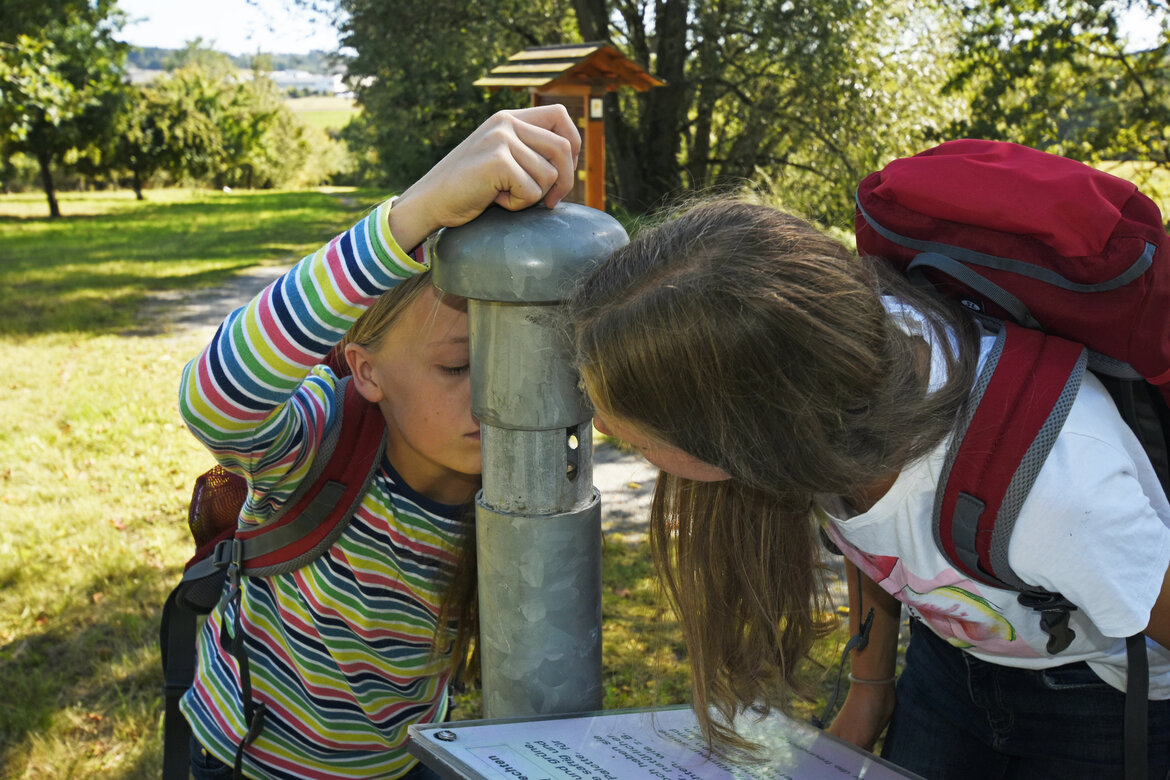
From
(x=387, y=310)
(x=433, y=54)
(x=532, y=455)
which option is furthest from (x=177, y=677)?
(x=433, y=54)

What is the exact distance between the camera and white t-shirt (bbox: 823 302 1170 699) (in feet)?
3.77

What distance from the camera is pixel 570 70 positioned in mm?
8711

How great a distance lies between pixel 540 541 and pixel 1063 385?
0.68 meters

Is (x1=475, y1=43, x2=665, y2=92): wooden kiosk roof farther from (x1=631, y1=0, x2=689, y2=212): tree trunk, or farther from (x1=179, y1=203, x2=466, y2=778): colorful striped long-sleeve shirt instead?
(x1=179, y1=203, x2=466, y2=778): colorful striped long-sleeve shirt

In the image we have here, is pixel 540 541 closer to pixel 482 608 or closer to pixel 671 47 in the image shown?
pixel 482 608

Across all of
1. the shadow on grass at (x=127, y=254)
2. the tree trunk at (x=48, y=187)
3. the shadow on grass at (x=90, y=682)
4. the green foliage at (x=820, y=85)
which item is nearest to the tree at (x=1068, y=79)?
the green foliage at (x=820, y=85)

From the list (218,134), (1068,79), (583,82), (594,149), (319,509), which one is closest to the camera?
(319,509)

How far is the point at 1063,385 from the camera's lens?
3.93 feet

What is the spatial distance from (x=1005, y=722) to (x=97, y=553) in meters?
4.16

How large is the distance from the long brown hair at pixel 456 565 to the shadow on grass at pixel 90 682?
68.8 inches

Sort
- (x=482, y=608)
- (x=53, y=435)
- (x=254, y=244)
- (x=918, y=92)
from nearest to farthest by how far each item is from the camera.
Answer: (x=482, y=608), (x=53, y=435), (x=918, y=92), (x=254, y=244)

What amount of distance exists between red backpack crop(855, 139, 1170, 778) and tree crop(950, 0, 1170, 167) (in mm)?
11287

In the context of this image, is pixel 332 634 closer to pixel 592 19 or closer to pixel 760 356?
pixel 760 356

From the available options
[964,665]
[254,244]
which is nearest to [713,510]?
[964,665]
